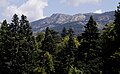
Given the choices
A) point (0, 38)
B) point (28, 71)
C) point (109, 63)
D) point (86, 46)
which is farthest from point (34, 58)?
point (109, 63)

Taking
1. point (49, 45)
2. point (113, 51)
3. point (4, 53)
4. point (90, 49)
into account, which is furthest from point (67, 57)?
point (113, 51)

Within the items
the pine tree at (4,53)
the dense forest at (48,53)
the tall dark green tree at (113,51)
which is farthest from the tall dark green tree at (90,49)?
the pine tree at (4,53)

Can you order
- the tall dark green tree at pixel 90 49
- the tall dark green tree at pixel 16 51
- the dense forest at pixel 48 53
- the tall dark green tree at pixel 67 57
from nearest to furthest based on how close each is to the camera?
the tall dark green tree at pixel 90 49, the dense forest at pixel 48 53, the tall dark green tree at pixel 67 57, the tall dark green tree at pixel 16 51

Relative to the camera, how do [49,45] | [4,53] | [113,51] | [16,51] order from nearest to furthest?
[113,51] < [16,51] < [4,53] < [49,45]

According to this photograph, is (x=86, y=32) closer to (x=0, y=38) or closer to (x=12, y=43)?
(x=12, y=43)

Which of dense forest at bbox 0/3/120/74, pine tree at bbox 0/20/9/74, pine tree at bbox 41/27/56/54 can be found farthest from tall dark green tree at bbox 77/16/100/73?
pine tree at bbox 0/20/9/74

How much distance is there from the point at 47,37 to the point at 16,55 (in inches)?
351

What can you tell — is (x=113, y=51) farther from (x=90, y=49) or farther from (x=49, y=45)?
(x=49, y=45)

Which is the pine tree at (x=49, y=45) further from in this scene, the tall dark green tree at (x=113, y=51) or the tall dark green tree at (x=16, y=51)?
the tall dark green tree at (x=113, y=51)

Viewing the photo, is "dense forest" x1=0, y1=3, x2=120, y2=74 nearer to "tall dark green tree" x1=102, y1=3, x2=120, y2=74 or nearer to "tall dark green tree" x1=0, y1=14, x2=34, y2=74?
"tall dark green tree" x1=0, y1=14, x2=34, y2=74

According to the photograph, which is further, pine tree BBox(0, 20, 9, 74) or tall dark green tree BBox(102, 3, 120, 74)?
pine tree BBox(0, 20, 9, 74)

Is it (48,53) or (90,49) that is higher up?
(90,49)

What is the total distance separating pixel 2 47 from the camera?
7369 centimetres

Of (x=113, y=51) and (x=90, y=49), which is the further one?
(x=90, y=49)
